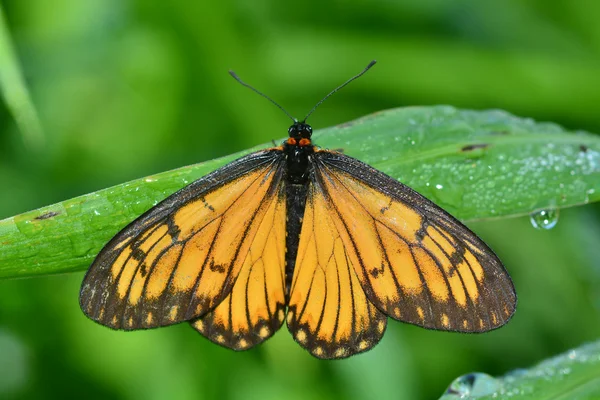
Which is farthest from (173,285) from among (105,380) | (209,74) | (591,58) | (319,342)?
(591,58)

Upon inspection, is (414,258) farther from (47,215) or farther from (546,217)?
(47,215)

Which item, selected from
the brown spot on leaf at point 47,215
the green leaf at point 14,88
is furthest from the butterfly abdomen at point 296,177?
the green leaf at point 14,88

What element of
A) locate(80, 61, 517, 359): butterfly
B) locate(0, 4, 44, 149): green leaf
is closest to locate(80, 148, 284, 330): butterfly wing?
locate(80, 61, 517, 359): butterfly

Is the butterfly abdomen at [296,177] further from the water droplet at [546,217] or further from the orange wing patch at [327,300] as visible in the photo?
the water droplet at [546,217]

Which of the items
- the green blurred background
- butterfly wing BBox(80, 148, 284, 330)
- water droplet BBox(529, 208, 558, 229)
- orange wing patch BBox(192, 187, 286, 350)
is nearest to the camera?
butterfly wing BBox(80, 148, 284, 330)

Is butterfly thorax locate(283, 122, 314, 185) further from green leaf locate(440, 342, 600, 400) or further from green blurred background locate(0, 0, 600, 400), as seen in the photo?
green blurred background locate(0, 0, 600, 400)

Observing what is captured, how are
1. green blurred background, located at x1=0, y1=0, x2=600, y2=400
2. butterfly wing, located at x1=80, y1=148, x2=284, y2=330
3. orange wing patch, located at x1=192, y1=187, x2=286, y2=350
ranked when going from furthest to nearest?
1. green blurred background, located at x1=0, y1=0, x2=600, y2=400
2. orange wing patch, located at x1=192, y1=187, x2=286, y2=350
3. butterfly wing, located at x1=80, y1=148, x2=284, y2=330

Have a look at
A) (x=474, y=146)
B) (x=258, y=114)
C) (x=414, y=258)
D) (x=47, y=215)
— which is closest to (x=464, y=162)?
(x=474, y=146)

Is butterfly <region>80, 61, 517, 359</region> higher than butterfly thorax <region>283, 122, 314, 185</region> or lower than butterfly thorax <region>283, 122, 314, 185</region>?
lower
